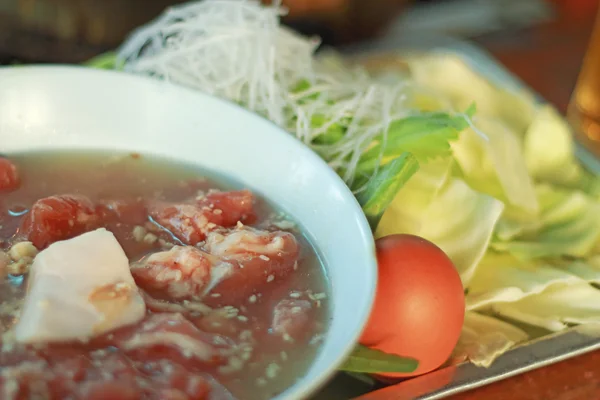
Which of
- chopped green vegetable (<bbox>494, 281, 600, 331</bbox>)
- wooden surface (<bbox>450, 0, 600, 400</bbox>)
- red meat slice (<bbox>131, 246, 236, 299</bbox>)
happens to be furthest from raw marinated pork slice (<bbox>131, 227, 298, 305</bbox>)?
wooden surface (<bbox>450, 0, 600, 400</bbox>)

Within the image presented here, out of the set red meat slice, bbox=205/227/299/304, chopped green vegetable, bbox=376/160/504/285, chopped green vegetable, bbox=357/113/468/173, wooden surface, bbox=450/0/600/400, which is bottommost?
wooden surface, bbox=450/0/600/400

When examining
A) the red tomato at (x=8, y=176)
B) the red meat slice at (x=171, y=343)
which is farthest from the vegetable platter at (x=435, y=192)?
the red tomato at (x=8, y=176)

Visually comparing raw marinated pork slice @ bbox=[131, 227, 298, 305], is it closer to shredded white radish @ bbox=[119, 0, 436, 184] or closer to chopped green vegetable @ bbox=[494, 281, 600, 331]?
shredded white radish @ bbox=[119, 0, 436, 184]

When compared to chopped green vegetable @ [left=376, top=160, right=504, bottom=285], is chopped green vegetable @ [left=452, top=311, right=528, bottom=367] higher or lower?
lower

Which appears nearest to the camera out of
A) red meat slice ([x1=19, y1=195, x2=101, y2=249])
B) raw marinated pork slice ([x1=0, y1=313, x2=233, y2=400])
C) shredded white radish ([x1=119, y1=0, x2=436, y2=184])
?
raw marinated pork slice ([x1=0, y1=313, x2=233, y2=400])

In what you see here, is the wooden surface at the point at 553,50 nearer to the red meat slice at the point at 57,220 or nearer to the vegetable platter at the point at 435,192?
the vegetable platter at the point at 435,192

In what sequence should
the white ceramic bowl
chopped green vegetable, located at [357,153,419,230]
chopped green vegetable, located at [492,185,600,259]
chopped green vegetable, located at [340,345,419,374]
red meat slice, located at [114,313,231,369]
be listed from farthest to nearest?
chopped green vegetable, located at [492,185,600,259]
the white ceramic bowl
chopped green vegetable, located at [357,153,419,230]
chopped green vegetable, located at [340,345,419,374]
red meat slice, located at [114,313,231,369]
